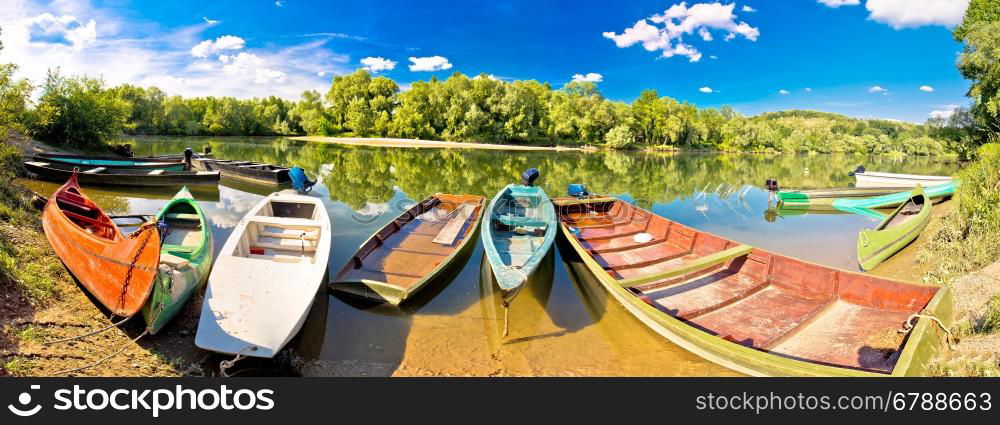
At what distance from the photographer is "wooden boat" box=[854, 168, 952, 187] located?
24.3 meters

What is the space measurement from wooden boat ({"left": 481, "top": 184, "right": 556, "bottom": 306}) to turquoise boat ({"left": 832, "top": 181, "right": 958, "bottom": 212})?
16.9m

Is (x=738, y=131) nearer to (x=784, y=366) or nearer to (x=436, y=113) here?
(x=436, y=113)

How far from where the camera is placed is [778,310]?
6.80 metres

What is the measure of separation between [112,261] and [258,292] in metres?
2.01

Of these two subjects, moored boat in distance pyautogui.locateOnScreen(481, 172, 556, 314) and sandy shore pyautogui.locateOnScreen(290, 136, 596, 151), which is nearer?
moored boat in distance pyautogui.locateOnScreen(481, 172, 556, 314)

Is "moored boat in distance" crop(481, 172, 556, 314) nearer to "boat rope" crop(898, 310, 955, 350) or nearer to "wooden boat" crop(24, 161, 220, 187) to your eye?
"boat rope" crop(898, 310, 955, 350)

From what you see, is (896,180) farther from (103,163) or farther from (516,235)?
(103,163)

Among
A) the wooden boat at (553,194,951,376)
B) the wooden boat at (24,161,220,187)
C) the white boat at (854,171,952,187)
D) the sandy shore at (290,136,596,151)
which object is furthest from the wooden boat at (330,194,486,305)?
the sandy shore at (290,136,596,151)

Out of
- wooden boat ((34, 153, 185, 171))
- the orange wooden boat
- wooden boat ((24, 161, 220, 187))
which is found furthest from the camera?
wooden boat ((34, 153, 185, 171))

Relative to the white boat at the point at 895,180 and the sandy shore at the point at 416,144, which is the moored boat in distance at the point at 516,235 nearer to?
the white boat at the point at 895,180

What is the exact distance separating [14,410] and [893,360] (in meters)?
9.14

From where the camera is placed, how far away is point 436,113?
73750 millimetres

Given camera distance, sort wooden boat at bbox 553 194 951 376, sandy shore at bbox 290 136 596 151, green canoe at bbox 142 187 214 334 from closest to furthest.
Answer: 1. wooden boat at bbox 553 194 951 376
2. green canoe at bbox 142 187 214 334
3. sandy shore at bbox 290 136 596 151

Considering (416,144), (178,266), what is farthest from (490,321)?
(416,144)
